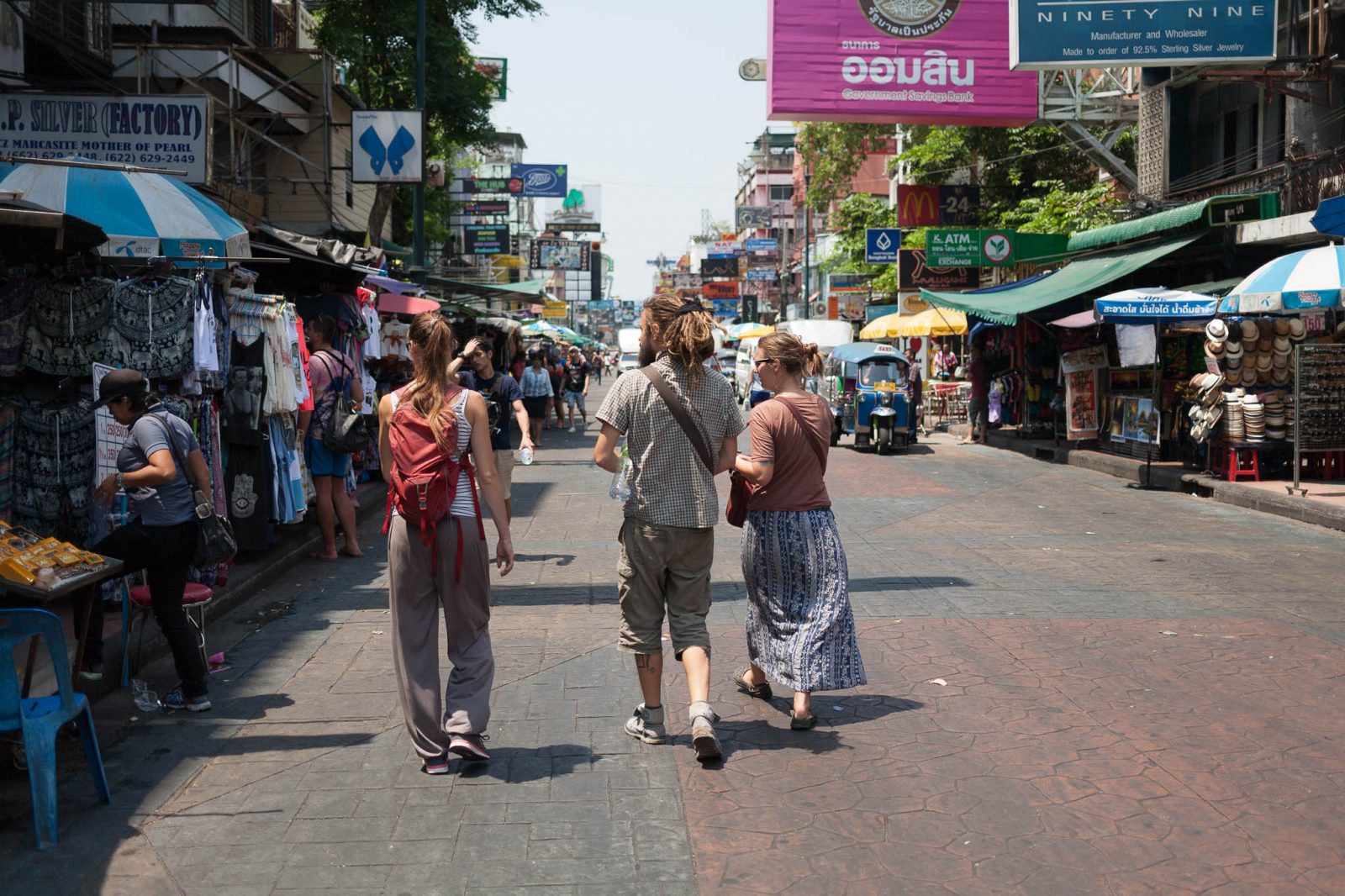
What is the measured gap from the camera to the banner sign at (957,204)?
34.3 metres

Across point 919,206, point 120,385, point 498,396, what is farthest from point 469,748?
point 919,206

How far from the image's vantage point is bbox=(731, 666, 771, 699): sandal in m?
6.41

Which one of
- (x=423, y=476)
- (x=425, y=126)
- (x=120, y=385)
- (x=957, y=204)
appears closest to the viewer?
(x=423, y=476)

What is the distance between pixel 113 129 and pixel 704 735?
383 inches

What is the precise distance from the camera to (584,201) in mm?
126750

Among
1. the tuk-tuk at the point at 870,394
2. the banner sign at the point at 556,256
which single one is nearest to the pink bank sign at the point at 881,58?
the tuk-tuk at the point at 870,394

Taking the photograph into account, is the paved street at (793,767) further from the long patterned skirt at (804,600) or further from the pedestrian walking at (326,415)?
the pedestrian walking at (326,415)

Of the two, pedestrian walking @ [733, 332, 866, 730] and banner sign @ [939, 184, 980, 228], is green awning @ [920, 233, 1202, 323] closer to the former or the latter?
banner sign @ [939, 184, 980, 228]

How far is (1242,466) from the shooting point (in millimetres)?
15586

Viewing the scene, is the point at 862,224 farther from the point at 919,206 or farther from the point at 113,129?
the point at 113,129

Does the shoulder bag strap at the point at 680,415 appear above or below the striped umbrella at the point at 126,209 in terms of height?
below

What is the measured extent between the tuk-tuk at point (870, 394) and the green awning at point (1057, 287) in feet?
5.23

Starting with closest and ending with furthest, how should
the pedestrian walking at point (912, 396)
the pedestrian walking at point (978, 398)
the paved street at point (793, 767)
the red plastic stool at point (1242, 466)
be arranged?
the paved street at point (793, 767) → the red plastic stool at point (1242, 466) → the pedestrian walking at point (912, 396) → the pedestrian walking at point (978, 398)

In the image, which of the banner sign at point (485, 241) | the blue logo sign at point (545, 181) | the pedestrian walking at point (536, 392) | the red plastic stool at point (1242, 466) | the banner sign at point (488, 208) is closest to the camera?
the red plastic stool at point (1242, 466)
